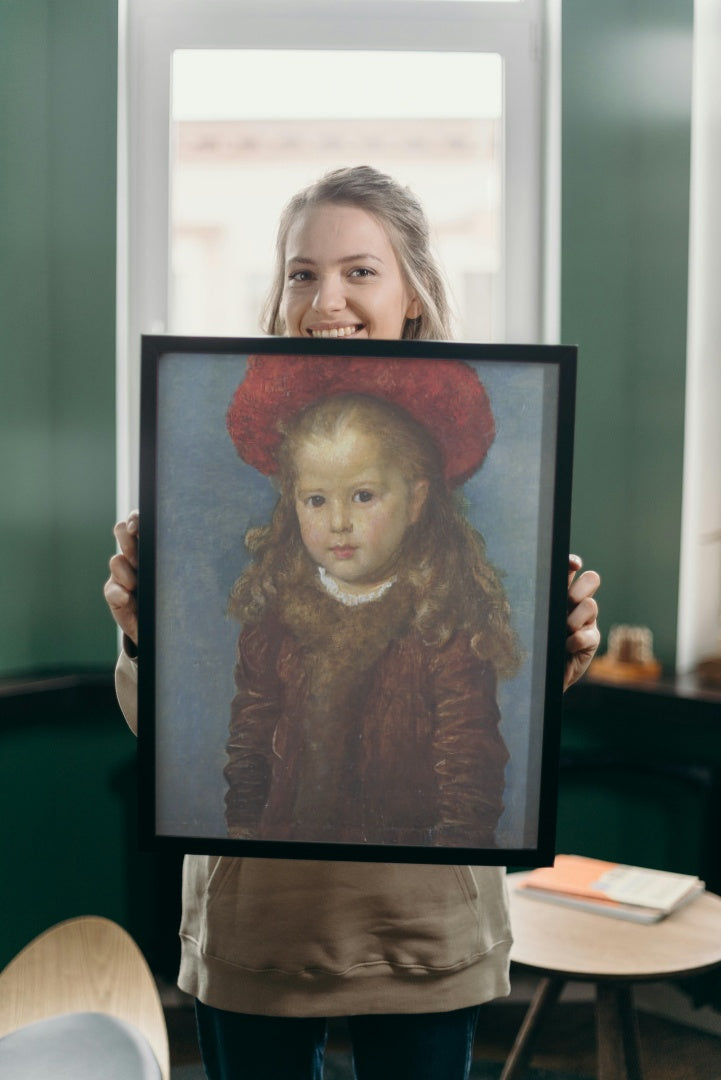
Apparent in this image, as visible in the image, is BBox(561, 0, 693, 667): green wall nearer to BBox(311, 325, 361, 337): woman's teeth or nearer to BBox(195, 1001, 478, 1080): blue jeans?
BBox(311, 325, 361, 337): woman's teeth

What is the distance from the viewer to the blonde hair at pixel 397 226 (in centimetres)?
116

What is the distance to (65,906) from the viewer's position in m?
2.52

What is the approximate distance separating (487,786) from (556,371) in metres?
0.40

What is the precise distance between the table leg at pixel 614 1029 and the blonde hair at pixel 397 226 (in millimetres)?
1141

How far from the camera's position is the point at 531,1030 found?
188 centimetres

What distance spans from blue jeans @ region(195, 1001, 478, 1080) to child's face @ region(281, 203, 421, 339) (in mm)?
725

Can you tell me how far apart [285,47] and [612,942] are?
7.06 feet

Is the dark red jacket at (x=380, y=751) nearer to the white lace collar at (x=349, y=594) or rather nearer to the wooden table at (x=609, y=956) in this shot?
the white lace collar at (x=349, y=594)

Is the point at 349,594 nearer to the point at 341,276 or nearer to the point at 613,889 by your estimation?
the point at 341,276

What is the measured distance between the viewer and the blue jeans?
3.47 feet

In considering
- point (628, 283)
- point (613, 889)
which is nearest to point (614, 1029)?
point (613, 889)

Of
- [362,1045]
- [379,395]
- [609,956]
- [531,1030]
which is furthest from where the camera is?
[531,1030]

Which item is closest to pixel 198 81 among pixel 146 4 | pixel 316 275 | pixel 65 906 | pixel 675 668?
pixel 146 4

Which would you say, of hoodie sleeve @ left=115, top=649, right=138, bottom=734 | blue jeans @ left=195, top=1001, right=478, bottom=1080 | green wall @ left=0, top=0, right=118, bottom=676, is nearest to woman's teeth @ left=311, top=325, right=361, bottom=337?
hoodie sleeve @ left=115, top=649, right=138, bottom=734
